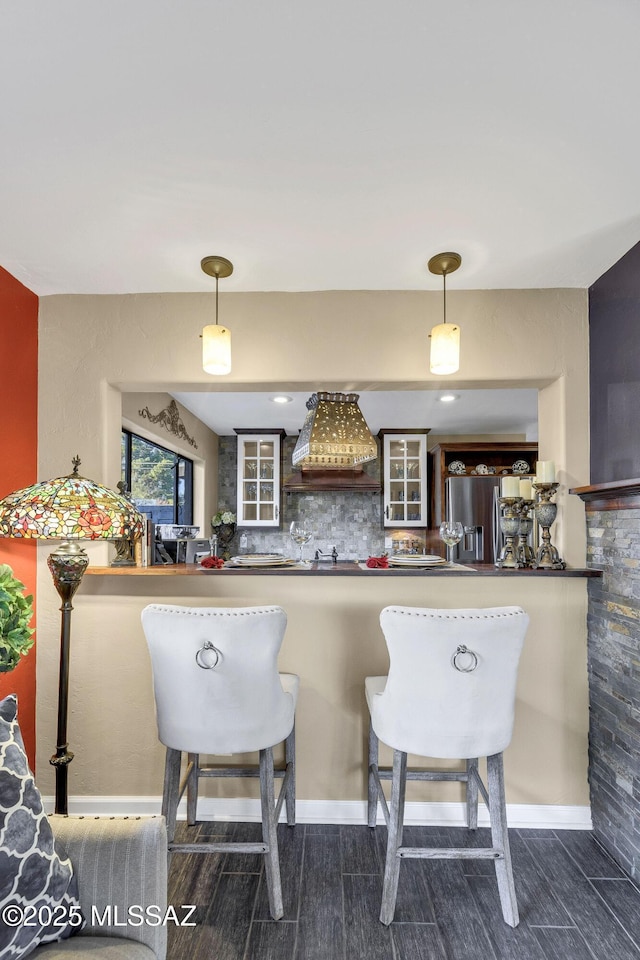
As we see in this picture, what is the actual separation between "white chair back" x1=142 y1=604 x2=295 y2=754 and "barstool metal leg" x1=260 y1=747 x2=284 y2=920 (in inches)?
4.4

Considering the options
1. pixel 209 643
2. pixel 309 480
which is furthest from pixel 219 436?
pixel 209 643

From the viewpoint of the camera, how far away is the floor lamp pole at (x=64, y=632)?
1.79m

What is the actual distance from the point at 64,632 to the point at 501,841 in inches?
64.4

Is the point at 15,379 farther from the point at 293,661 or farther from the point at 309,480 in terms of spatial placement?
the point at 309,480

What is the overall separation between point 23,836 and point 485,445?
519 centimetres

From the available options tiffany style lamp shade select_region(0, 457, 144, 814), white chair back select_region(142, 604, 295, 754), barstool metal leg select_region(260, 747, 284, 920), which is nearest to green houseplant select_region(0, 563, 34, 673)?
tiffany style lamp shade select_region(0, 457, 144, 814)

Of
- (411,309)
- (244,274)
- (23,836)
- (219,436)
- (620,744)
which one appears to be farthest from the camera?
(219,436)

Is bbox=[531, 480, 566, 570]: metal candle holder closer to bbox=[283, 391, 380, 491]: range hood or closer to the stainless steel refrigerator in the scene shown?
bbox=[283, 391, 380, 491]: range hood

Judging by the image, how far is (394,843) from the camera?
1.70 m

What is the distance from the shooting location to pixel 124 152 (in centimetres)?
147

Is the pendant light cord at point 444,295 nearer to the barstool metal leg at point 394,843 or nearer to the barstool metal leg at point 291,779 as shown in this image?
the barstool metal leg at point 394,843

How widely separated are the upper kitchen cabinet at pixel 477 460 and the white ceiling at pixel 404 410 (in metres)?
0.25

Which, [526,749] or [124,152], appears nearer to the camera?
[124,152]

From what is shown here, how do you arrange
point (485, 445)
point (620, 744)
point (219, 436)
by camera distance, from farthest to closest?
point (219, 436) < point (485, 445) < point (620, 744)
